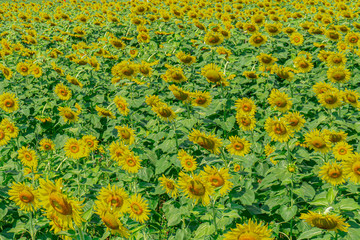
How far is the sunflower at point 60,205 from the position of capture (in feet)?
6.14

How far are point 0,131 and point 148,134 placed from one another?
76.0 inches

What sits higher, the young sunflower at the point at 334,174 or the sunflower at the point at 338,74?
the sunflower at the point at 338,74

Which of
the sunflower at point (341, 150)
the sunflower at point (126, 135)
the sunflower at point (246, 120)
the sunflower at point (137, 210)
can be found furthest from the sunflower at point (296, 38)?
the sunflower at point (137, 210)

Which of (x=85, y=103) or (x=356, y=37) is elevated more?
(x=356, y=37)

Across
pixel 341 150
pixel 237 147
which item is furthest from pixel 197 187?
pixel 341 150

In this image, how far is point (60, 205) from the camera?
186cm

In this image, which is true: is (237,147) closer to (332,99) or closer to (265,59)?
(332,99)

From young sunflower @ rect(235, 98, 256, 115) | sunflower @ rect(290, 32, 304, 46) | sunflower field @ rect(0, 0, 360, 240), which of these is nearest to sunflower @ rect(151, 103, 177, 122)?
sunflower field @ rect(0, 0, 360, 240)

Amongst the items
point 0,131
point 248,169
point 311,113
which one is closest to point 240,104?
point 248,169

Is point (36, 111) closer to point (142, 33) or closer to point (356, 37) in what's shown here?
point (142, 33)

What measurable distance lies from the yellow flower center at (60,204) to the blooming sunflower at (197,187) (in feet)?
2.75

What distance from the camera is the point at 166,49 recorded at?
21.4 feet

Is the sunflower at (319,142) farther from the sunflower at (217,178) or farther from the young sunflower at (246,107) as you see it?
the sunflower at (217,178)

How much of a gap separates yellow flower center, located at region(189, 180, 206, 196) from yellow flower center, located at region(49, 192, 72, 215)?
0.89 metres
